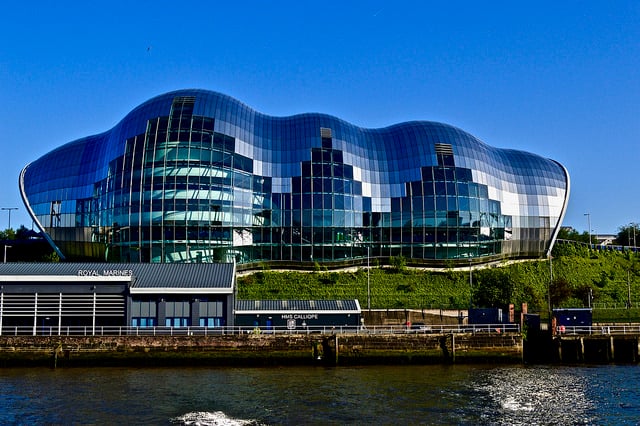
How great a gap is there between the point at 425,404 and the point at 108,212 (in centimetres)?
7554

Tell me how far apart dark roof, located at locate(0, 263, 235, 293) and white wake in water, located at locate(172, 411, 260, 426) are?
26.7 meters

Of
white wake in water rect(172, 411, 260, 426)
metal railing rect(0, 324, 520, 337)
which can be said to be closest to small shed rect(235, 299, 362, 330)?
metal railing rect(0, 324, 520, 337)

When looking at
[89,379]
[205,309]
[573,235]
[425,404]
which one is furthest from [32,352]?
[573,235]

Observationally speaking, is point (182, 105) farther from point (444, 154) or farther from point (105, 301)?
point (105, 301)

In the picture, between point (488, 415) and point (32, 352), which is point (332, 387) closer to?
point (488, 415)

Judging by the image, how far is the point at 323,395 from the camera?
48.8 m

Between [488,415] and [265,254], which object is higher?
[265,254]

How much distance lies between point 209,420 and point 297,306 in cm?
3232

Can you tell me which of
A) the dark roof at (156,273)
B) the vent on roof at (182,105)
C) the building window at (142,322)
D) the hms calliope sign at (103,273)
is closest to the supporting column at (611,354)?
the dark roof at (156,273)

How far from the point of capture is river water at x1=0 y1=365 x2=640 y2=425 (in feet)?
140

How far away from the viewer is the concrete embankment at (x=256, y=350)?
209ft

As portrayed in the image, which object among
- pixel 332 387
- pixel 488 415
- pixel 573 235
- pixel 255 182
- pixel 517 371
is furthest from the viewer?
pixel 573 235

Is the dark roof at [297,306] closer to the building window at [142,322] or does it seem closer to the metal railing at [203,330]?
the metal railing at [203,330]

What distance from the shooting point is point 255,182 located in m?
109
